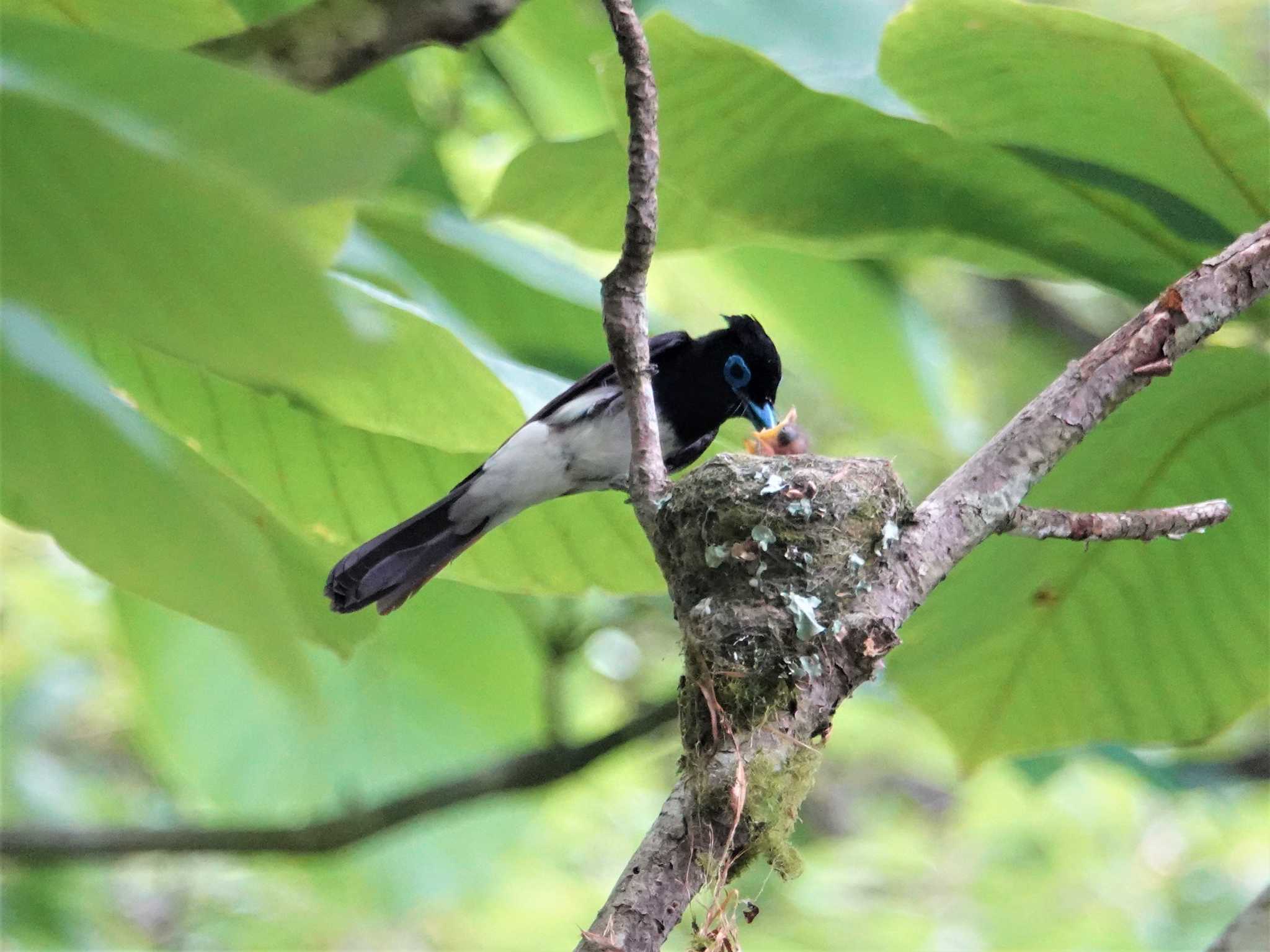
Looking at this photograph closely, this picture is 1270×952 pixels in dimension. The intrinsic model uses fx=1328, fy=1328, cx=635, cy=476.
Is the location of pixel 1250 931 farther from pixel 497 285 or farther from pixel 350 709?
pixel 350 709

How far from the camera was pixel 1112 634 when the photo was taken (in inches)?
105

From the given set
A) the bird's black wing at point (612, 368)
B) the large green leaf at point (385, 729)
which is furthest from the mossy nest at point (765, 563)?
the large green leaf at point (385, 729)

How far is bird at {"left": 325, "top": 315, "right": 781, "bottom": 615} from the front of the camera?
2406 mm

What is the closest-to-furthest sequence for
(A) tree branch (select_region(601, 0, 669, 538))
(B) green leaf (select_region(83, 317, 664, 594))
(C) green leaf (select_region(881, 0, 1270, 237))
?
1. (A) tree branch (select_region(601, 0, 669, 538))
2. (C) green leaf (select_region(881, 0, 1270, 237))
3. (B) green leaf (select_region(83, 317, 664, 594))

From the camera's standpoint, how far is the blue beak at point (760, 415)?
3361mm

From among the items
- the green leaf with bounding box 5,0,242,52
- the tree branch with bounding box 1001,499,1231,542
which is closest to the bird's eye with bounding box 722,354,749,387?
the tree branch with bounding box 1001,499,1231,542

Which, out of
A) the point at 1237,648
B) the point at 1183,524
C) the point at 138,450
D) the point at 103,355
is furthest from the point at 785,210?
the point at 138,450

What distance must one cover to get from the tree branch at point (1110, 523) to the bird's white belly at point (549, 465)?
38.4 inches

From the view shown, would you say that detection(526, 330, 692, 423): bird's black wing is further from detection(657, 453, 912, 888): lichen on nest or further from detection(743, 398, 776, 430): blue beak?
detection(657, 453, 912, 888): lichen on nest

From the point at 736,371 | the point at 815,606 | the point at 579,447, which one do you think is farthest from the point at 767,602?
the point at 736,371

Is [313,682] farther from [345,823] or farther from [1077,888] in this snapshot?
[1077,888]

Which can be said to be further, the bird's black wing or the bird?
the bird's black wing

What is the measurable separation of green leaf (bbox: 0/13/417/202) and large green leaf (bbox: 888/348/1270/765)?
82.8 inches

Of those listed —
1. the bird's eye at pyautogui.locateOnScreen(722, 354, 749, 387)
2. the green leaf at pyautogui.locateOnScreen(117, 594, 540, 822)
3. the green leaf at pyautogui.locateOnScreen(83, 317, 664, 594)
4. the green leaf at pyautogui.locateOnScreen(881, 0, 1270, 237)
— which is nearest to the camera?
the green leaf at pyautogui.locateOnScreen(881, 0, 1270, 237)
